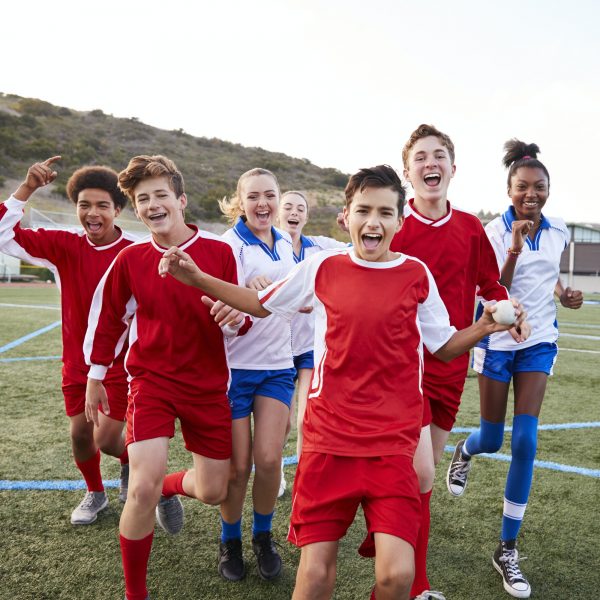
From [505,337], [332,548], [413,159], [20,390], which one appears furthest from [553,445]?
[20,390]

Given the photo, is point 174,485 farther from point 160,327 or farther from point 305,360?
point 305,360

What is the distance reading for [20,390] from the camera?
704 centimetres

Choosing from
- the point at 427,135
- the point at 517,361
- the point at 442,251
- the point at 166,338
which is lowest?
the point at 517,361

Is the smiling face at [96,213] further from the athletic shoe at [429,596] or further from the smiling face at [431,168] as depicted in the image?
the athletic shoe at [429,596]

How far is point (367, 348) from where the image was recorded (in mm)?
2467

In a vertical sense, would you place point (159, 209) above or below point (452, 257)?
above

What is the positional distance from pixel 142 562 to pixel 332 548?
106 cm

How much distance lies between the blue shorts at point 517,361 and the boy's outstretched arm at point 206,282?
1750mm

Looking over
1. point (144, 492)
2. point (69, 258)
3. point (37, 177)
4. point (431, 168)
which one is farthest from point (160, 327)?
point (431, 168)

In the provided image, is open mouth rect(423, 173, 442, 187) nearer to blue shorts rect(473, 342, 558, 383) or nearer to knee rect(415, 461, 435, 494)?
blue shorts rect(473, 342, 558, 383)

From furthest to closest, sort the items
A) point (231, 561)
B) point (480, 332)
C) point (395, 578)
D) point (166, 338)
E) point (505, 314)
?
point (231, 561)
point (166, 338)
point (480, 332)
point (505, 314)
point (395, 578)

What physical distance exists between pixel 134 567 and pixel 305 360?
1863mm

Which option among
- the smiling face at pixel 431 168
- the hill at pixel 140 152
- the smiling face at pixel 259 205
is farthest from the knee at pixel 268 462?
the hill at pixel 140 152

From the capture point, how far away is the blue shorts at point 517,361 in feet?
12.2
